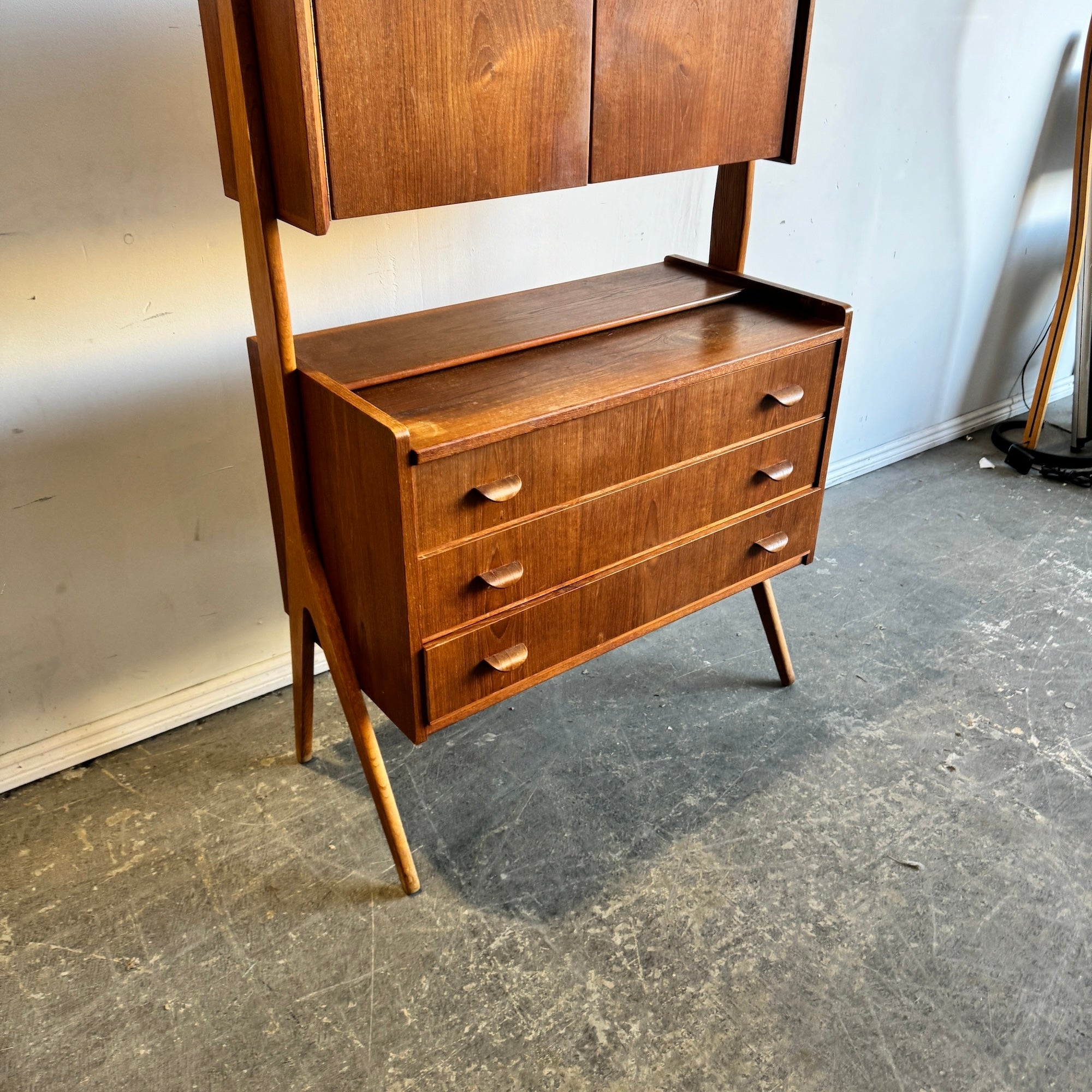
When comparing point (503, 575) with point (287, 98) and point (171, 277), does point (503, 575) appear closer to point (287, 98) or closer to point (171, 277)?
point (287, 98)

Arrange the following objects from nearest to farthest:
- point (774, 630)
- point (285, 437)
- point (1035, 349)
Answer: point (285, 437), point (774, 630), point (1035, 349)

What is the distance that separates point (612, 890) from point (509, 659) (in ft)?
1.62

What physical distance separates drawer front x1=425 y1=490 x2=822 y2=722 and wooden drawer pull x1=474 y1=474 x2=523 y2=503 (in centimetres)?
23

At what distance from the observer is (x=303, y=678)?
6.57ft

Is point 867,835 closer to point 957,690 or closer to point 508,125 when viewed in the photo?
point 957,690

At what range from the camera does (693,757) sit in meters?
2.16

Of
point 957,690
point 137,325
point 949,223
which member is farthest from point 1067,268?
point 137,325

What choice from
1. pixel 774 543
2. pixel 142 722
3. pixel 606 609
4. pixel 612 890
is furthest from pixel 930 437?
pixel 142 722

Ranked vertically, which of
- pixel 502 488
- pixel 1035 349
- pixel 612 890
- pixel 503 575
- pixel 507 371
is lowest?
pixel 612 890

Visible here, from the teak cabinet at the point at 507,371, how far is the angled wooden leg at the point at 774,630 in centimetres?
24

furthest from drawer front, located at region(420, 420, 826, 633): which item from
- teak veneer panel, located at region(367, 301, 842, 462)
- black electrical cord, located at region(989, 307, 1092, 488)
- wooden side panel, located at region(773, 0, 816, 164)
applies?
black electrical cord, located at region(989, 307, 1092, 488)

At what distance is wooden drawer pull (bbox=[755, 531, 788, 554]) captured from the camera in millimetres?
2023

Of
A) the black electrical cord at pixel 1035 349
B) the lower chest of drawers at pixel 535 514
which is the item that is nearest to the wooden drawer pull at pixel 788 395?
the lower chest of drawers at pixel 535 514

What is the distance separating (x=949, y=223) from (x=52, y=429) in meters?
2.68
